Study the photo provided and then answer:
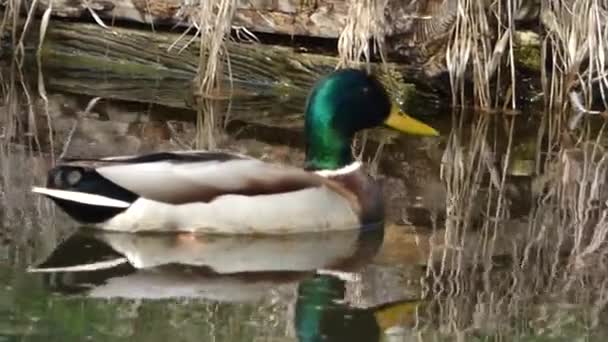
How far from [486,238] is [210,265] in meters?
1.25

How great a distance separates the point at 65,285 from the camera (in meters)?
5.06

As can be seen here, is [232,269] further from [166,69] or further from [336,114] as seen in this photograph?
[166,69]

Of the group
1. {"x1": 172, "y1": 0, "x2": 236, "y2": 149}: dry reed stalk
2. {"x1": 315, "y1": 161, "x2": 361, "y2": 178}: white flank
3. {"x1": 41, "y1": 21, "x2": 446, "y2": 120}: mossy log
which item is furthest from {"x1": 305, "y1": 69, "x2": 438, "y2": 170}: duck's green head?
{"x1": 41, "y1": 21, "x2": 446, "y2": 120}: mossy log

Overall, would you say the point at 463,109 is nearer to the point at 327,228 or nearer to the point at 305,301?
the point at 327,228

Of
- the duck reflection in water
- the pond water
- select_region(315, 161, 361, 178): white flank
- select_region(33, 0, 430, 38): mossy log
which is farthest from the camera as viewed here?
select_region(33, 0, 430, 38): mossy log

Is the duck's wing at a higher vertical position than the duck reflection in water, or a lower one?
higher

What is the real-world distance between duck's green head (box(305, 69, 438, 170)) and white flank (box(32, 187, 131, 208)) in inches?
35.1

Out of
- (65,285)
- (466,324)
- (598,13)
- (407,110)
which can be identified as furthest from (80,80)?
(466,324)

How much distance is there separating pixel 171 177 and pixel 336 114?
2.72ft

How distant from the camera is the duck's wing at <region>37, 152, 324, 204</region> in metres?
5.61

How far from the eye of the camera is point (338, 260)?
18.3 ft

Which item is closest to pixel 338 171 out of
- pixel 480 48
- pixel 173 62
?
pixel 480 48

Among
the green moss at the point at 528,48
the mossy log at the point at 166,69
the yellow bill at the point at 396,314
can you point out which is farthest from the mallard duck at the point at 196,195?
the green moss at the point at 528,48

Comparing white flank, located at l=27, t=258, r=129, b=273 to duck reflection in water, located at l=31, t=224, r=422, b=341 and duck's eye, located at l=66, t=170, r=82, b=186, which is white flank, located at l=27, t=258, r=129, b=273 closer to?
duck reflection in water, located at l=31, t=224, r=422, b=341
